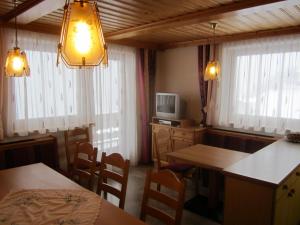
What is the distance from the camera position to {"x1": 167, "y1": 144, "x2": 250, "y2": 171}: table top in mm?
2584

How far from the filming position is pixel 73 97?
375 cm

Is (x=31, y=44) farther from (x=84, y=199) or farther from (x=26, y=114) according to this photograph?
(x=84, y=199)

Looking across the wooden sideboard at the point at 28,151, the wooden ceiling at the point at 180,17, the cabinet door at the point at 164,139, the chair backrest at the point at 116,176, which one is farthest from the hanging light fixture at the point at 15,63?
the cabinet door at the point at 164,139

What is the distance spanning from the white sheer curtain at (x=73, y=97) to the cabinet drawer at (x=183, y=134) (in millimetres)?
843

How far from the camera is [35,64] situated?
3346 mm

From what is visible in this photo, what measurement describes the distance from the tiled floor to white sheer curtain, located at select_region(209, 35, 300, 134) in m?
1.37

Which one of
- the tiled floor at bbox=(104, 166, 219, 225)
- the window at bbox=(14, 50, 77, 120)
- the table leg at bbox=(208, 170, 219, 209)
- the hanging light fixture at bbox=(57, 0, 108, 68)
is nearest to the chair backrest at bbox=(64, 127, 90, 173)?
the window at bbox=(14, 50, 77, 120)

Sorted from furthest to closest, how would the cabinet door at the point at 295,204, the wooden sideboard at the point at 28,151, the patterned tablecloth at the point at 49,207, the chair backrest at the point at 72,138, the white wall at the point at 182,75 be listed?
the white wall at the point at 182,75 < the chair backrest at the point at 72,138 < the wooden sideboard at the point at 28,151 < the cabinet door at the point at 295,204 < the patterned tablecloth at the point at 49,207

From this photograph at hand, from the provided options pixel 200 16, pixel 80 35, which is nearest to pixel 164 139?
pixel 200 16

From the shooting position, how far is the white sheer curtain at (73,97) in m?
3.28

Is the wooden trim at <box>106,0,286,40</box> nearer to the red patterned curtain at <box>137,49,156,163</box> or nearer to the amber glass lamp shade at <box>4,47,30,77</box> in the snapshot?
the red patterned curtain at <box>137,49,156,163</box>

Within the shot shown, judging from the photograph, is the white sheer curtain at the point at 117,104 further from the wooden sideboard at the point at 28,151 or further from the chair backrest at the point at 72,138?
the wooden sideboard at the point at 28,151

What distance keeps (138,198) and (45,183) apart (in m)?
1.66

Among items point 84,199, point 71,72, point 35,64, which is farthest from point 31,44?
point 84,199
